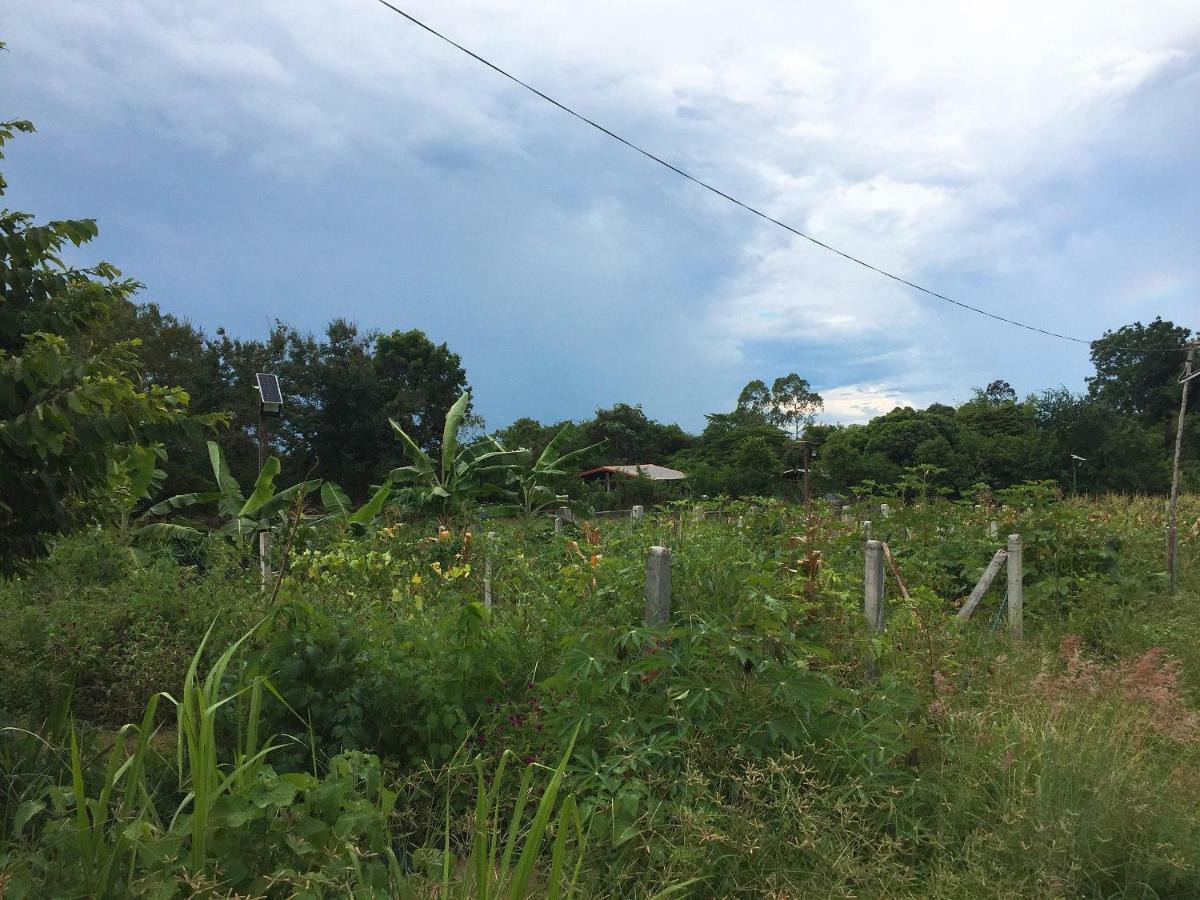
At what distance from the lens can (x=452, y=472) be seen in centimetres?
1166

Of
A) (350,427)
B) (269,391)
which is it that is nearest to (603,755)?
(269,391)

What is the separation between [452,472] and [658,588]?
853 cm

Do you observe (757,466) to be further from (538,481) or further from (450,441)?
(450,441)

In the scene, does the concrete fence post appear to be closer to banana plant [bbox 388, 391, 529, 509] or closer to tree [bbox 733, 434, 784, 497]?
banana plant [bbox 388, 391, 529, 509]

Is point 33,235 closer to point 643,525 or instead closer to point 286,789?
point 286,789

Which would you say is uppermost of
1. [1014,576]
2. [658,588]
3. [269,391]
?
[269,391]

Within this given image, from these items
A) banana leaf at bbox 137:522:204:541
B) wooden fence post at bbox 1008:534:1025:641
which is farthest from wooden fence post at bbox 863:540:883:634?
banana leaf at bbox 137:522:204:541

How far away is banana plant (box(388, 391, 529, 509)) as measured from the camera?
1109 cm

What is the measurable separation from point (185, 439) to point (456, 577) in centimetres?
302

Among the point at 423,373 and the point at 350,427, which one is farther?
the point at 423,373

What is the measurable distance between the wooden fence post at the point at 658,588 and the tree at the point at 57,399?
2057 mm

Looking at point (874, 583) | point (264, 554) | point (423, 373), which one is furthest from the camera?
point (423, 373)

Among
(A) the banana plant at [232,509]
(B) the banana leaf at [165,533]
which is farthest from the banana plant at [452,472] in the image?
(B) the banana leaf at [165,533]

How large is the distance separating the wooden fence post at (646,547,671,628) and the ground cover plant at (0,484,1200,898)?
14 cm
